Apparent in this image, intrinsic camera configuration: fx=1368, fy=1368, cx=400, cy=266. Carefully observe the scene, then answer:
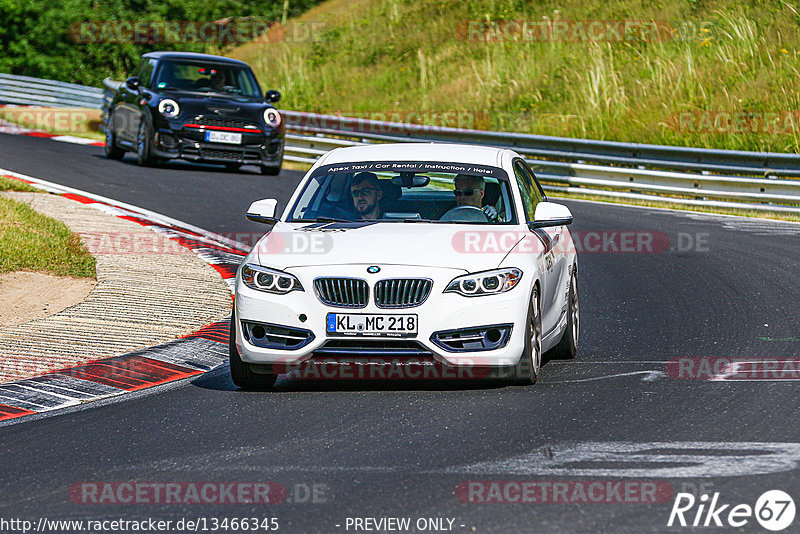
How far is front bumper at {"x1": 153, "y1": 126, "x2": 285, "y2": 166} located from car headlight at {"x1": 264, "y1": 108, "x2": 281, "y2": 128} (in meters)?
0.15

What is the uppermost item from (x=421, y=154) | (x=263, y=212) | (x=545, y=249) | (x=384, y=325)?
(x=421, y=154)

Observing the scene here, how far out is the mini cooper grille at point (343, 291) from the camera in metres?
8.04

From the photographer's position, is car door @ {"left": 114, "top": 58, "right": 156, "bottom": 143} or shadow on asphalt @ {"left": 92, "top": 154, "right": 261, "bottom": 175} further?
shadow on asphalt @ {"left": 92, "top": 154, "right": 261, "bottom": 175}

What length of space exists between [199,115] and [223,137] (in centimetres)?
51

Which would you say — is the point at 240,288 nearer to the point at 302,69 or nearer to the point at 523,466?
the point at 523,466

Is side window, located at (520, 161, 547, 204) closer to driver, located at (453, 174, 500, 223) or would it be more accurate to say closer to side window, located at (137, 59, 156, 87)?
driver, located at (453, 174, 500, 223)

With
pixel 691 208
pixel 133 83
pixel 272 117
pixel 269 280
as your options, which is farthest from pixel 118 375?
pixel 691 208

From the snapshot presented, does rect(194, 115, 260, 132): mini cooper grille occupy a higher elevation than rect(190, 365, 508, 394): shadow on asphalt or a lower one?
higher

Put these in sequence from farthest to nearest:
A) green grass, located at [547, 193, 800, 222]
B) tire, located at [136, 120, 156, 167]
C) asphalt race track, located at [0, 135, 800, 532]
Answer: tire, located at [136, 120, 156, 167] → green grass, located at [547, 193, 800, 222] → asphalt race track, located at [0, 135, 800, 532]

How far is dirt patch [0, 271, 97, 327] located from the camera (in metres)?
10.8

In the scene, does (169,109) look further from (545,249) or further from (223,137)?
(545,249)

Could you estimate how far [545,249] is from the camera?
29.2 feet

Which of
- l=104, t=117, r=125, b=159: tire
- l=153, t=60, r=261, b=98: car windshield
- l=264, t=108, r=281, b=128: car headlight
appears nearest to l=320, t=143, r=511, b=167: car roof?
l=264, t=108, r=281, b=128: car headlight

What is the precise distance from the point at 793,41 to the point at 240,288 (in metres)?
21.9
